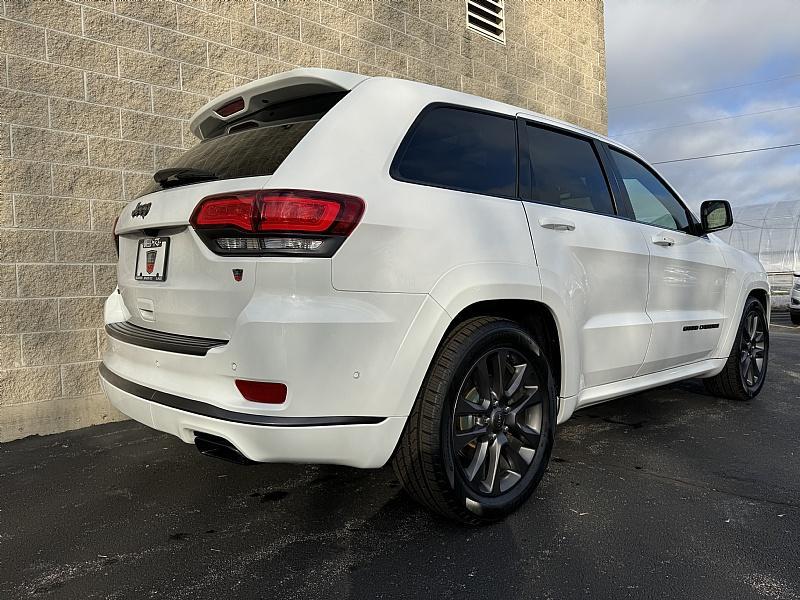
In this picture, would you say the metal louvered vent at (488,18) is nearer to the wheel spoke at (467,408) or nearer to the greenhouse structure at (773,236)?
the wheel spoke at (467,408)

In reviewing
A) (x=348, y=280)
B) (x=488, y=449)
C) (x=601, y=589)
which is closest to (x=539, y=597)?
(x=601, y=589)

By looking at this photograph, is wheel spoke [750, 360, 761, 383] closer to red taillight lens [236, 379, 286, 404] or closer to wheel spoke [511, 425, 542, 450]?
wheel spoke [511, 425, 542, 450]

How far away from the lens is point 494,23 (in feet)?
26.5

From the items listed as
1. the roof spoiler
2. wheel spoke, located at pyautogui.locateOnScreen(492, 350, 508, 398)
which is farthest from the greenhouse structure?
the roof spoiler

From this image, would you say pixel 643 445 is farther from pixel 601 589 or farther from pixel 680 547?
pixel 601 589

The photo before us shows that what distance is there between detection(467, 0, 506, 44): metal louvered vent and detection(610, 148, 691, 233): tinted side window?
4397 millimetres

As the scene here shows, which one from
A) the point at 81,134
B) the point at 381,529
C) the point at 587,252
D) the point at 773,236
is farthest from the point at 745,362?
the point at 773,236

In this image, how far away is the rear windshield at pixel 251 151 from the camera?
2355 millimetres

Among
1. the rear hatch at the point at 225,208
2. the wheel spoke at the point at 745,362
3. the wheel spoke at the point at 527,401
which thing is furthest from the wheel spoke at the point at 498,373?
the wheel spoke at the point at 745,362

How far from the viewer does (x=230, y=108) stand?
3.03 m

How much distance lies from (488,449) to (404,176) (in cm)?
119

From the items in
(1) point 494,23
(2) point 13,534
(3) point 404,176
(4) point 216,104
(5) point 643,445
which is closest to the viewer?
(3) point 404,176

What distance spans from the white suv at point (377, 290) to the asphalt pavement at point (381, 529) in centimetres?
27

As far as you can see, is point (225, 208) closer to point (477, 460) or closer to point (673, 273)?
point (477, 460)
